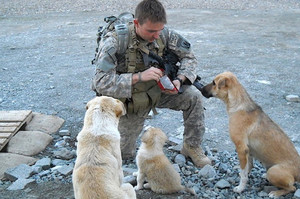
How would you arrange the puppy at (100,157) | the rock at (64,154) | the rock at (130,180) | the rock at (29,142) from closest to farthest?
the puppy at (100,157) < the rock at (130,180) < the rock at (64,154) < the rock at (29,142)

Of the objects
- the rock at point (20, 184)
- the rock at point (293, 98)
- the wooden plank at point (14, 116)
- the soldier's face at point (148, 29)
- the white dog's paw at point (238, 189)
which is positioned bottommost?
the rock at point (293, 98)

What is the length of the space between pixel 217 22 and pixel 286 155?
12169mm

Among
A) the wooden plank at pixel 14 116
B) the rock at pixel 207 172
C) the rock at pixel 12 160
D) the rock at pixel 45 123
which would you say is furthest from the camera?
the rock at pixel 45 123

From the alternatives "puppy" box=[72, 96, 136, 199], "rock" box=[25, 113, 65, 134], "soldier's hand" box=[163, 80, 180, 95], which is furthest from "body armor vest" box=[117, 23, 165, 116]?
"rock" box=[25, 113, 65, 134]

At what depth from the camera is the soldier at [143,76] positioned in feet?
16.9

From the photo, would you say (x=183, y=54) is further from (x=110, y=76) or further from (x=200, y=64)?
(x=200, y=64)

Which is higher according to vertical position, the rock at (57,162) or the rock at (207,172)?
the rock at (57,162)

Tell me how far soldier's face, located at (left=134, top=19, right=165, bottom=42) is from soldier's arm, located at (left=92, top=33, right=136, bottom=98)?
37cm

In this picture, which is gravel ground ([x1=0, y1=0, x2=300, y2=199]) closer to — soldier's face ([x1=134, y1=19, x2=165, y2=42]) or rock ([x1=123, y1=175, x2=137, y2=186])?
rock ([x1=123, y1=175, x2=137, y2=186])

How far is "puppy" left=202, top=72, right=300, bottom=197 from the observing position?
470 cm

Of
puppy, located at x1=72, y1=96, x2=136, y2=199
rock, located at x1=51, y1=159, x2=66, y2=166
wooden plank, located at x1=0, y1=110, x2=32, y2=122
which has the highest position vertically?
puppy, located at x1=72, y1=96, x2=136, y2=199

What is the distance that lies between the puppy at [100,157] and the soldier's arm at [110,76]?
3.18ft

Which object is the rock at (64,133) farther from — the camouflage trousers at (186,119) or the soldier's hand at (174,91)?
the soldier's hand at (174,91)

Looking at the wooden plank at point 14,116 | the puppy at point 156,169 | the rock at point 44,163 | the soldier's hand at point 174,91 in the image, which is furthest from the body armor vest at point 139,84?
the wooden plank at point 14,116
